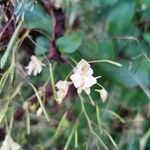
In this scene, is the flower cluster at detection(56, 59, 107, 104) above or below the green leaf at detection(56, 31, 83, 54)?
below

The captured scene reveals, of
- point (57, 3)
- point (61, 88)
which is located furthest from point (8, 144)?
point (57, 3)

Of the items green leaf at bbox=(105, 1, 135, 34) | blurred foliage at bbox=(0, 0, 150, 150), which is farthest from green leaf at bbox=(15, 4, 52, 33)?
green leaf at bbox=(105, 1, 135, 34)

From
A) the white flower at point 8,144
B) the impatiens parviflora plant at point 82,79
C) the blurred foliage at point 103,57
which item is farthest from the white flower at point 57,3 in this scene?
the white flower at point 8,144

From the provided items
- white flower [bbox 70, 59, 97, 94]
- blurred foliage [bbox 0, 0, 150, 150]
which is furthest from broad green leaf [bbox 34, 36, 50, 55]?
white flower [bbox 70, 59, 97, 94]

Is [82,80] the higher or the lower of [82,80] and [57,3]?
the lower

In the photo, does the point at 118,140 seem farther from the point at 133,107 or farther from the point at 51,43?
the point at 51,43

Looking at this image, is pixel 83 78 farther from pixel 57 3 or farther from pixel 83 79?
pixel 57 3

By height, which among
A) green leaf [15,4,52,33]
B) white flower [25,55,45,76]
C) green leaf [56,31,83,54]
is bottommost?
white flower [25,55,45,76]

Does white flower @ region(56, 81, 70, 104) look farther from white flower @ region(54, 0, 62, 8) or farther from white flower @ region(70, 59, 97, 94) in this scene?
white flower @ region(54, 0, 62, 8)
